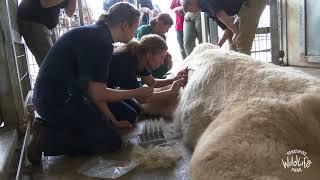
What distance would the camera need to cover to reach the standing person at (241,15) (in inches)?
127

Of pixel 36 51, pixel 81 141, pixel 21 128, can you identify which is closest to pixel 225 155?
pixel 81 141

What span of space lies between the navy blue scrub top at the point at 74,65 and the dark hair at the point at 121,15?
0.16 ft

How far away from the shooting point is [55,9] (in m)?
2.87

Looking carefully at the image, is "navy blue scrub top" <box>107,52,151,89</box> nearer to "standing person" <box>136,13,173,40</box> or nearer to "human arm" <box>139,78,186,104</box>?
"human arm" <box>139,78,186,104</box>

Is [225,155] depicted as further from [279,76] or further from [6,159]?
[6,159]

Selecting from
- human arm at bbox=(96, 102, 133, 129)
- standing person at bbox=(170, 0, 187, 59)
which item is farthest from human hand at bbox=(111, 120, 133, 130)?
standing person at bbox=(170, 0, 187, 59)

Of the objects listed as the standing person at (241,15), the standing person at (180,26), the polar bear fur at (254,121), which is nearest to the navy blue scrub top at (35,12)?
the standing person at (241,15)

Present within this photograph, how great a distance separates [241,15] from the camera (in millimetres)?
3291

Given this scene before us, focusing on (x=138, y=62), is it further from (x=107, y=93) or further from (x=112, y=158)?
(x=112, y=158)

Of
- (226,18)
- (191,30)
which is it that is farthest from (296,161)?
(191,30)

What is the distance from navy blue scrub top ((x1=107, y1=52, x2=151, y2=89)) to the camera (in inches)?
103

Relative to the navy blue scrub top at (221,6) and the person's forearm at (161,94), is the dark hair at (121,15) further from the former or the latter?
the navy blue scrub top at (221,6)

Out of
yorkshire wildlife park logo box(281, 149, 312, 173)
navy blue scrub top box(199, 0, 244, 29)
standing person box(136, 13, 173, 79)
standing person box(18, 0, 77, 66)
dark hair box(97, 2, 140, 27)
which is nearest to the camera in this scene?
yorkshire wildlife park logo box(281, 149, 312, 173)

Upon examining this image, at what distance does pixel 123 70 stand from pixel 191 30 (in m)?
2.45
